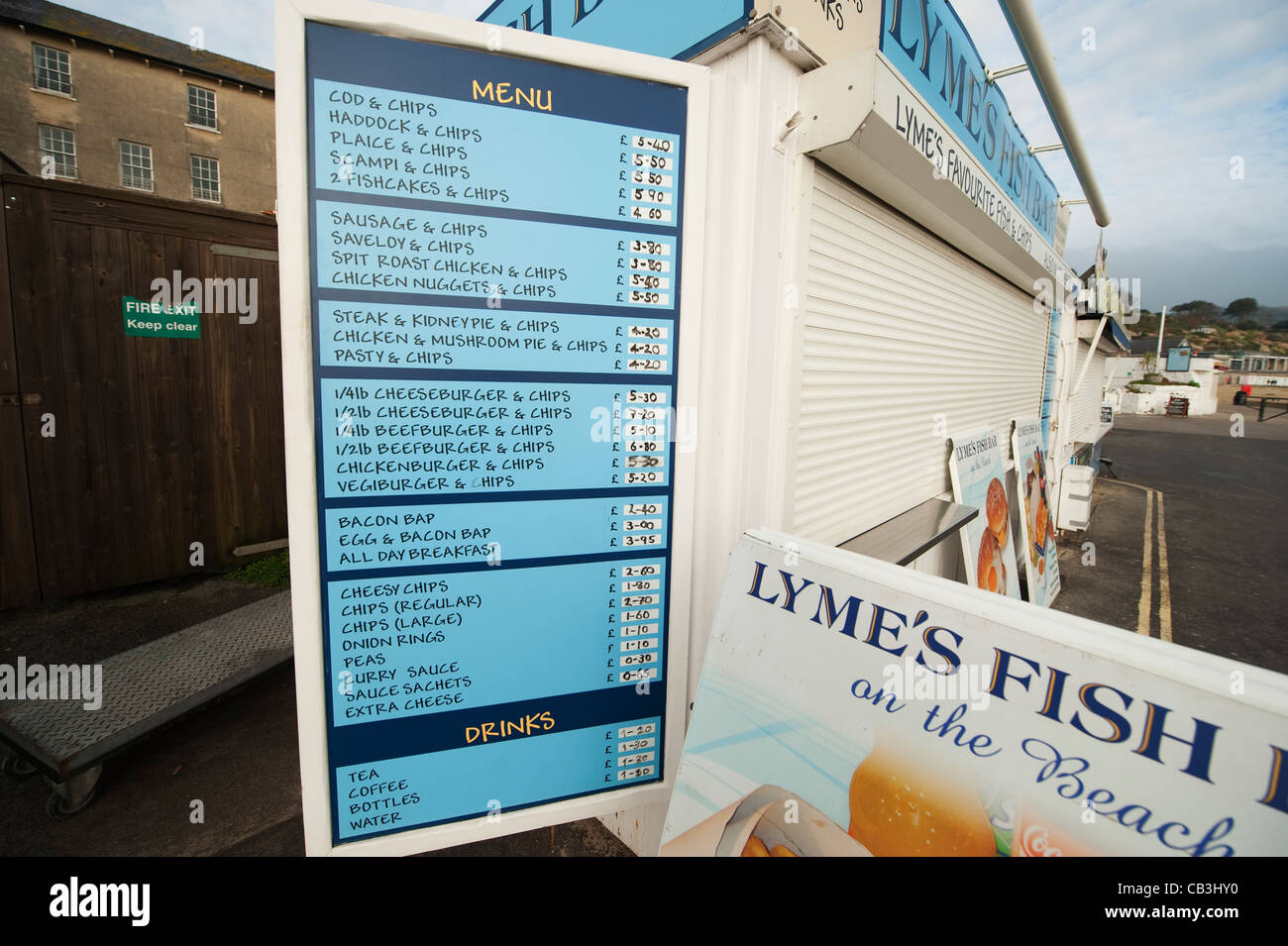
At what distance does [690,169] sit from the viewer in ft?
6.45

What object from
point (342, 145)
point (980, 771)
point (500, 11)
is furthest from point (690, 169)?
point (500, 11)

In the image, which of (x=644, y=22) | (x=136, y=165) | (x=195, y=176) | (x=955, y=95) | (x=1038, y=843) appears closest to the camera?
(x=1038, y=843)

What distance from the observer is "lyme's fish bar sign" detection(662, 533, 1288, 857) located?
106cm

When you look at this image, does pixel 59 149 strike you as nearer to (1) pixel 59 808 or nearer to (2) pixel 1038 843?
(1) pixel 59 808

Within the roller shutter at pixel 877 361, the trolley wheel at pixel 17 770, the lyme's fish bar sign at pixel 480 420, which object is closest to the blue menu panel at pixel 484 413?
the lyme's fish bar sign at pixel 480 420

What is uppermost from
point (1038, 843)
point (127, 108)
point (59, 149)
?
point (127, 108)

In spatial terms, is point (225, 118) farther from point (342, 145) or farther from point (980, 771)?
point (980, 771)

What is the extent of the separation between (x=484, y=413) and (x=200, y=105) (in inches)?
1122

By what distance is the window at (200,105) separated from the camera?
2119cm

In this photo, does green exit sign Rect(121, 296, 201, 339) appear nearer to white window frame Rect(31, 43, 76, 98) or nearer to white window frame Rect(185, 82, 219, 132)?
white window frame Rect(185, 82, 219, 132)

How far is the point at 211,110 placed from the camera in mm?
21391

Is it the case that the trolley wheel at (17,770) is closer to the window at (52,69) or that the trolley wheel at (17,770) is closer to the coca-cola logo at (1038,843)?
the coca-cola logo at (1038,843)

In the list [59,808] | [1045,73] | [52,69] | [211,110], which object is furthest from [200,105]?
[1045,73]

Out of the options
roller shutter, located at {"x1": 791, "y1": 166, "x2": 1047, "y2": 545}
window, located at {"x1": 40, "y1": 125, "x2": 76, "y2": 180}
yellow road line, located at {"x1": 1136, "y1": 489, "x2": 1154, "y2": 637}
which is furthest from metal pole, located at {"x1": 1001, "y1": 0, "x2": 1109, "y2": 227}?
window, located at {"x1": 40, "y1": 125, "x2": 76, "y2": 180}
